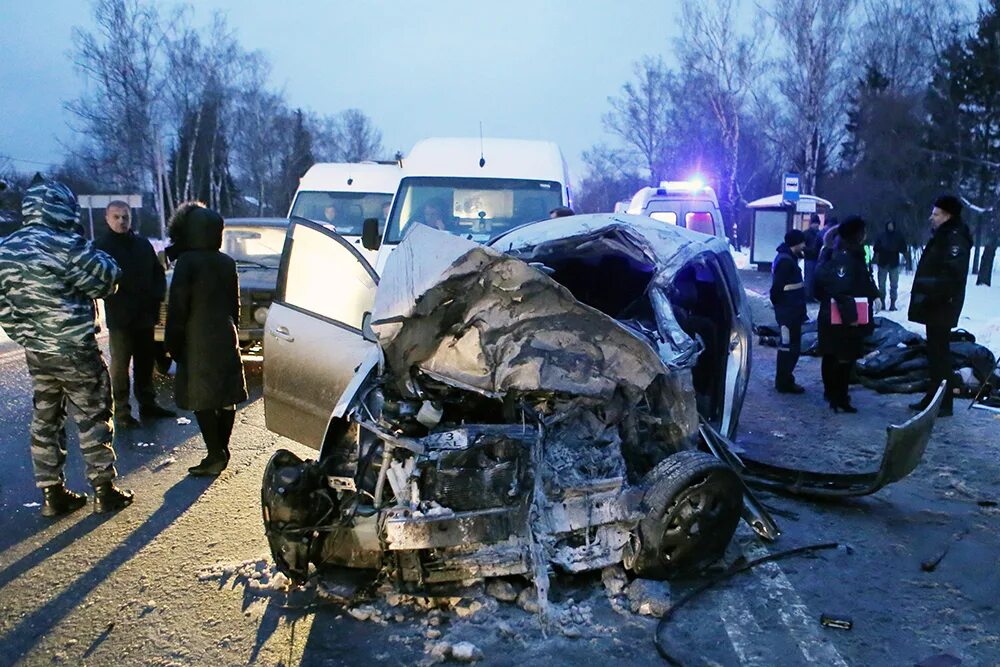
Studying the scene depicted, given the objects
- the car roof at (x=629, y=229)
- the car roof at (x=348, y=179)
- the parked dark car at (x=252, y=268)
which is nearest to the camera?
the car roof at (x=629, y=229)

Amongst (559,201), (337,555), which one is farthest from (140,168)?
(337,555)

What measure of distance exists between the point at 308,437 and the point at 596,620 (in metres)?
2.29

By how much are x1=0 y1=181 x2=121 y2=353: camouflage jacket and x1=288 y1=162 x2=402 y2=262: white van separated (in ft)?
26.7

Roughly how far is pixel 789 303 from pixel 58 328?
6211 millimetres

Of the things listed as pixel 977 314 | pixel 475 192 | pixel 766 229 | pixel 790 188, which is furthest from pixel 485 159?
pixel 766 229

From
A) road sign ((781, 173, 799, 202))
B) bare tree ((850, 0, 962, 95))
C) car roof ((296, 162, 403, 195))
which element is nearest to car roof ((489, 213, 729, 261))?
car roof ((296, 162, 403, 195))

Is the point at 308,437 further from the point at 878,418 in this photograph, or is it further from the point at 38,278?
the point at 878,418

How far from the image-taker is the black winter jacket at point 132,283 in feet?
19.8

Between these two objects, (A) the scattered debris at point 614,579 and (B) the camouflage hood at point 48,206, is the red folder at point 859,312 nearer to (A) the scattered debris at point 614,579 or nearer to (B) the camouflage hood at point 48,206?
(A) the scattered debris at point 614,579

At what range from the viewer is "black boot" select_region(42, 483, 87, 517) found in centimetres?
432

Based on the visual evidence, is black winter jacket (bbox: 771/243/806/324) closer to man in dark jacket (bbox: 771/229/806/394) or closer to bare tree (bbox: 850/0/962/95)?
man in dark jacket (bbox: 771/229/806/394)

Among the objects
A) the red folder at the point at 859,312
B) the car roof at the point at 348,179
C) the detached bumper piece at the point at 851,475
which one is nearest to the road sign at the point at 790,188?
the car roof at the point at 348,179

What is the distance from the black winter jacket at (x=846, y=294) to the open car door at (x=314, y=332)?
4135 millimetres

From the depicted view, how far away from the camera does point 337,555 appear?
3.17 metres
